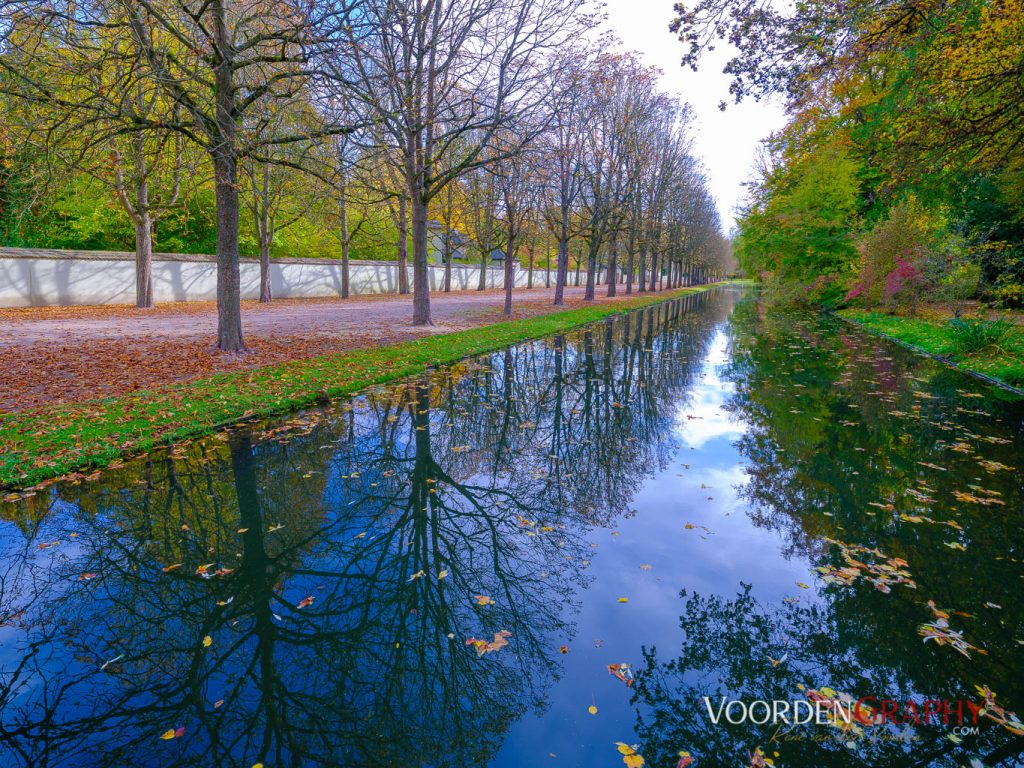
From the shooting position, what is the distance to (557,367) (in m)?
12.1

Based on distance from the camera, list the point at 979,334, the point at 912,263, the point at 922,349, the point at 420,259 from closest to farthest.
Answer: the point at 979,334 → the point at 922,349 → the point at 420,259 → the point at 912,263

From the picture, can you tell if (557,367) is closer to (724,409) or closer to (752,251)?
(724,409)

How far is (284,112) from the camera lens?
12.9 metres

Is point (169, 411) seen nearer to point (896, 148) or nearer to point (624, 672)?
point (624, 672)

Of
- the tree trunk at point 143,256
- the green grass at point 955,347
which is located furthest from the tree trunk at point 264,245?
the green grass at point 955,347

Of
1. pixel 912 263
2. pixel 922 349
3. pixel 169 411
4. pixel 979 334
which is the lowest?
pixel 169 411

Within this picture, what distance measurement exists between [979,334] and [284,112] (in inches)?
723

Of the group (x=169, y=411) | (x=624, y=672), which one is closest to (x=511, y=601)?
(x=624, y=672)

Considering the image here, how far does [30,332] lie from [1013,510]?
791 inches

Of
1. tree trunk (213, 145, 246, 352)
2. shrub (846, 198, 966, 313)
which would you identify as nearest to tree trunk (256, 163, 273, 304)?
tree trunk (213, 145, 246, 352)

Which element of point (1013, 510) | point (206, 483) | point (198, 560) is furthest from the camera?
point (206, 483)

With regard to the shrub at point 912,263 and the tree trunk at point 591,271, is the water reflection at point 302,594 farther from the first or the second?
the tree trunk at point 591,271

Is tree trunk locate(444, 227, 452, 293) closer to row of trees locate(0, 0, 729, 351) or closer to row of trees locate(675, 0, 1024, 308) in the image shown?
row of trees locate(0, 0, 729, 351)

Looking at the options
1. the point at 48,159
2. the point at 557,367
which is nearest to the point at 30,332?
the point at 48,159
